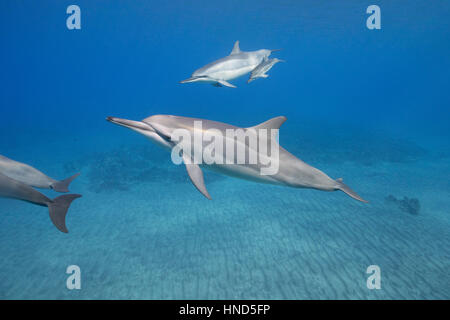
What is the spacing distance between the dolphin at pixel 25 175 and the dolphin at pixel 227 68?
343 centimetres

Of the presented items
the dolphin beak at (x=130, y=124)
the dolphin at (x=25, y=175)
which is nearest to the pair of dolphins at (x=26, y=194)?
the dolphin at (x=25, y=175)

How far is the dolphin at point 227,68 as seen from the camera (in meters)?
5.57

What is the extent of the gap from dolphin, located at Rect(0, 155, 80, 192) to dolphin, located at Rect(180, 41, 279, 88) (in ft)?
11.2

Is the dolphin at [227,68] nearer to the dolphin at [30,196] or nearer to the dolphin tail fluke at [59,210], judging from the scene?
the dolphin tail fluke at [59,210]

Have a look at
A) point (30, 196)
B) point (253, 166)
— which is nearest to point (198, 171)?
point (253, 166)

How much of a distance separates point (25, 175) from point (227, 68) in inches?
190

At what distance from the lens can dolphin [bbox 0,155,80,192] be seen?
3785 millimetres

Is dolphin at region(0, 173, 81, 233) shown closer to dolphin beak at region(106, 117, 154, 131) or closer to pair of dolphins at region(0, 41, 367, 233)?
pair of dolphins at region(0, 41, 367, 233)

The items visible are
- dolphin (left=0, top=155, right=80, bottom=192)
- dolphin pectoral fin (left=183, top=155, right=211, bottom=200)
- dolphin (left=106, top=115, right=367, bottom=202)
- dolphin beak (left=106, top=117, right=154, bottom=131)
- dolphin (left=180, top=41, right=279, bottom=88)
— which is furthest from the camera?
dolphin (left=180, top=41, right=279, bottom=88)

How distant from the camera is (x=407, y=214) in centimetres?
728

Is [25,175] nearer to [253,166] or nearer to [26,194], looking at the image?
[26,194]

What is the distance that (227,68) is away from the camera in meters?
5.89

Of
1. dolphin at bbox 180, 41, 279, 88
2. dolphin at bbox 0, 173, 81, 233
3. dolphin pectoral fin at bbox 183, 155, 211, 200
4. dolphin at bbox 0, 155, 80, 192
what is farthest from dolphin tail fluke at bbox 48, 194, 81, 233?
dolphin at bbox 180, 41, 279, 88
